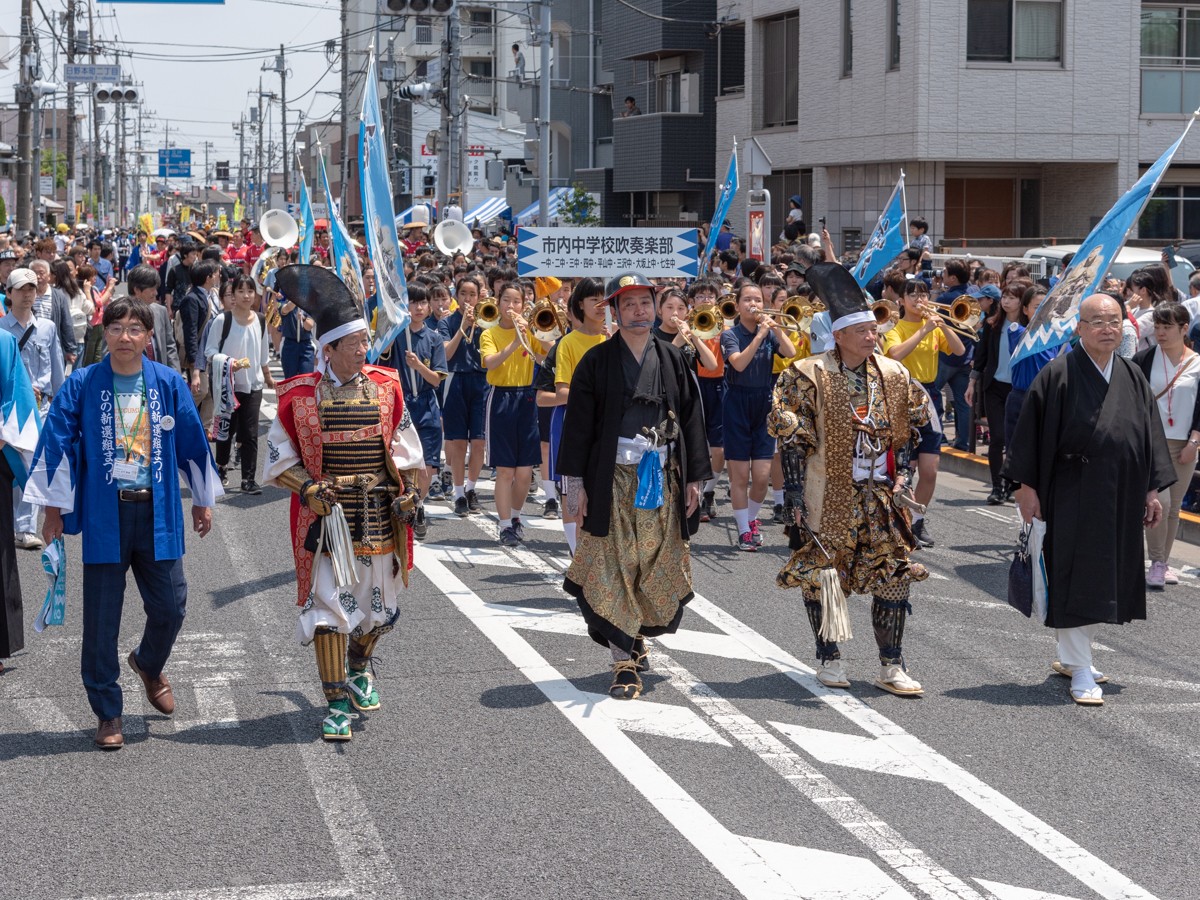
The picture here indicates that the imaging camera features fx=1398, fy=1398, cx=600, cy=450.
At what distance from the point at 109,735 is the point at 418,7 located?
16515 millimetres

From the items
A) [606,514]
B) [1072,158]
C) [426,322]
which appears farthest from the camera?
[1072,158]

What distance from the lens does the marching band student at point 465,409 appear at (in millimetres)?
11648

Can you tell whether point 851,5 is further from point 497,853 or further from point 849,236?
point 497,853

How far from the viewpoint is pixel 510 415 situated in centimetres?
1045

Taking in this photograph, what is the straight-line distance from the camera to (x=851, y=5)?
2920 centimetres

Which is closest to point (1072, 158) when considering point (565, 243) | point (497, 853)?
point (565, 243)

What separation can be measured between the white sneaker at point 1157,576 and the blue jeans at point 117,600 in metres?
6.16

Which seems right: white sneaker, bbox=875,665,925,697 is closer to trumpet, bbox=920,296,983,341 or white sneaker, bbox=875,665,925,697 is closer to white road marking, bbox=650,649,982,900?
white road marking, bbox=650,649,982,900

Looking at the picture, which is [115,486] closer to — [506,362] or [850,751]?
[850,751]

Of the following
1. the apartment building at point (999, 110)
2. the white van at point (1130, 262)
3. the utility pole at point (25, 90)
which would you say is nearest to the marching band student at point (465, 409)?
the white van at point (1130, 262)

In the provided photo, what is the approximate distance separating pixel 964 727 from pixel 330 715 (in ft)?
9.11

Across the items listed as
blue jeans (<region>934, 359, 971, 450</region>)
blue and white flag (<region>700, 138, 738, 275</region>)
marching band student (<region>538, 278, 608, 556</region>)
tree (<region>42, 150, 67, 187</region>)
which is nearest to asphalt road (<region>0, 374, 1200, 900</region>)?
marching band student (<region>538, 278, 608, 556</region>)

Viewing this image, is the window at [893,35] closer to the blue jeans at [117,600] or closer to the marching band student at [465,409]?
A: the marching band student at [465,409]

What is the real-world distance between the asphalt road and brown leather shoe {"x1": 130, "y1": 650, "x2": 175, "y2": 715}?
0.08 m
